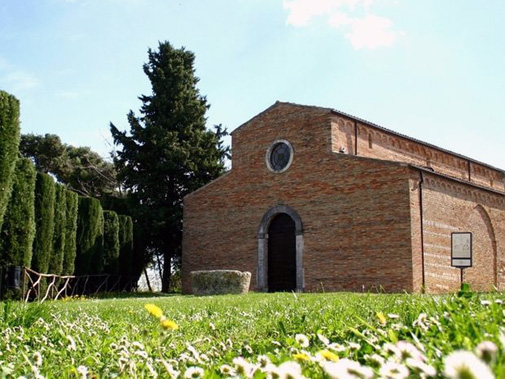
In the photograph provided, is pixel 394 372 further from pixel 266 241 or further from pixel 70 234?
pixel 266 241

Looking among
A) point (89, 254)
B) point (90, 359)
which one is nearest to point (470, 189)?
point (89, 254)

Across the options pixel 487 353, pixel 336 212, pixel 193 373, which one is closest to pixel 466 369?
pixel 487 353

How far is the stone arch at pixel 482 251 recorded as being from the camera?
850 inches

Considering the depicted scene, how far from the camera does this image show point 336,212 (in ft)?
67.9

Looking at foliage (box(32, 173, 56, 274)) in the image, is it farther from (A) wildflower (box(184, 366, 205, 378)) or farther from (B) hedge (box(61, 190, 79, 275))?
(A) wildflower (box(184, 366, 205, 378))

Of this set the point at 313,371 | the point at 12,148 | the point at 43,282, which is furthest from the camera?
the point at 43,282

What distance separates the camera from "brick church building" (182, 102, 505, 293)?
1919 centimetres

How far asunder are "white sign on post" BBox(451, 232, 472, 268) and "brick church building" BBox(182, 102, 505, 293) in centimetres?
206

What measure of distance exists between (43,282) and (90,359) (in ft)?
52.3

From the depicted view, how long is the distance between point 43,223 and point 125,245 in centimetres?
708

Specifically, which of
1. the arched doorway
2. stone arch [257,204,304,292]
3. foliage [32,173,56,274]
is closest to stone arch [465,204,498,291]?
stone arch [257,204,304,292]

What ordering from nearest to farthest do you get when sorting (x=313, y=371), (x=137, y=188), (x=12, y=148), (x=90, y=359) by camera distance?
(x=313, y=371) < (x=90, y=359) < (x=12, y=148) < (x=137, y=188)

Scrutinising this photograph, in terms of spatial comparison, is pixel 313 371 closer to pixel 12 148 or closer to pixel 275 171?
pixel 12 148

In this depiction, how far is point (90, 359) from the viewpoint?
3.46 meters
